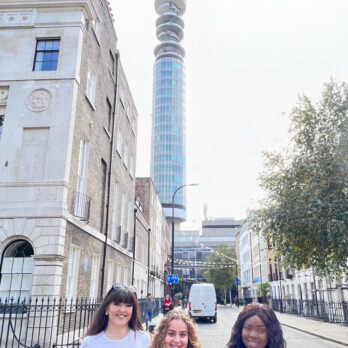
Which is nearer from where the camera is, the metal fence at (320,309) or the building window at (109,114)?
the building window at (109,114)

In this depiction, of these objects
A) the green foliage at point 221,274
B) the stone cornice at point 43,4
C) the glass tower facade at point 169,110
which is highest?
the glass tower facade at point 169,110

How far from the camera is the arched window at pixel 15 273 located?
33.5 ft

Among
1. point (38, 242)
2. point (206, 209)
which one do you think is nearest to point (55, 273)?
point (38, 242)

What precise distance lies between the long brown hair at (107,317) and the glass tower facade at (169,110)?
11110cm

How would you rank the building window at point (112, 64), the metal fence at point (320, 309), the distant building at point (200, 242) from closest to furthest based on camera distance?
the building window at point (112, 64) < the metal fence at point (320, 309) < the distant building at point (200, 242)

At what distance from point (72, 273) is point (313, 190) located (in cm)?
931

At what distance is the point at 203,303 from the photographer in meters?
23.5

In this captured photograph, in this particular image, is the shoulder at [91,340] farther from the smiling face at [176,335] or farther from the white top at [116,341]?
the smiling face at [176,335]

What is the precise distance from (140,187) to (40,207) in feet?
84.7

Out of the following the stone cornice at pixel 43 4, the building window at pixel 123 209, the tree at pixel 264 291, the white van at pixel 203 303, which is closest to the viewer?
the stone cornice at pixel 43 4

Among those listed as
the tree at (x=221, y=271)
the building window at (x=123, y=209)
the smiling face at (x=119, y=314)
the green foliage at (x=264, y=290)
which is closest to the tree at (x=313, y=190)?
the building window at (x=123, y=209)

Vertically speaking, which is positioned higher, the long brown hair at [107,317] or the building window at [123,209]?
the building window at [123,209]

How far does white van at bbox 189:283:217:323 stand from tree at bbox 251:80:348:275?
32.5 feet

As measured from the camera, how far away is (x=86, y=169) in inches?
539
